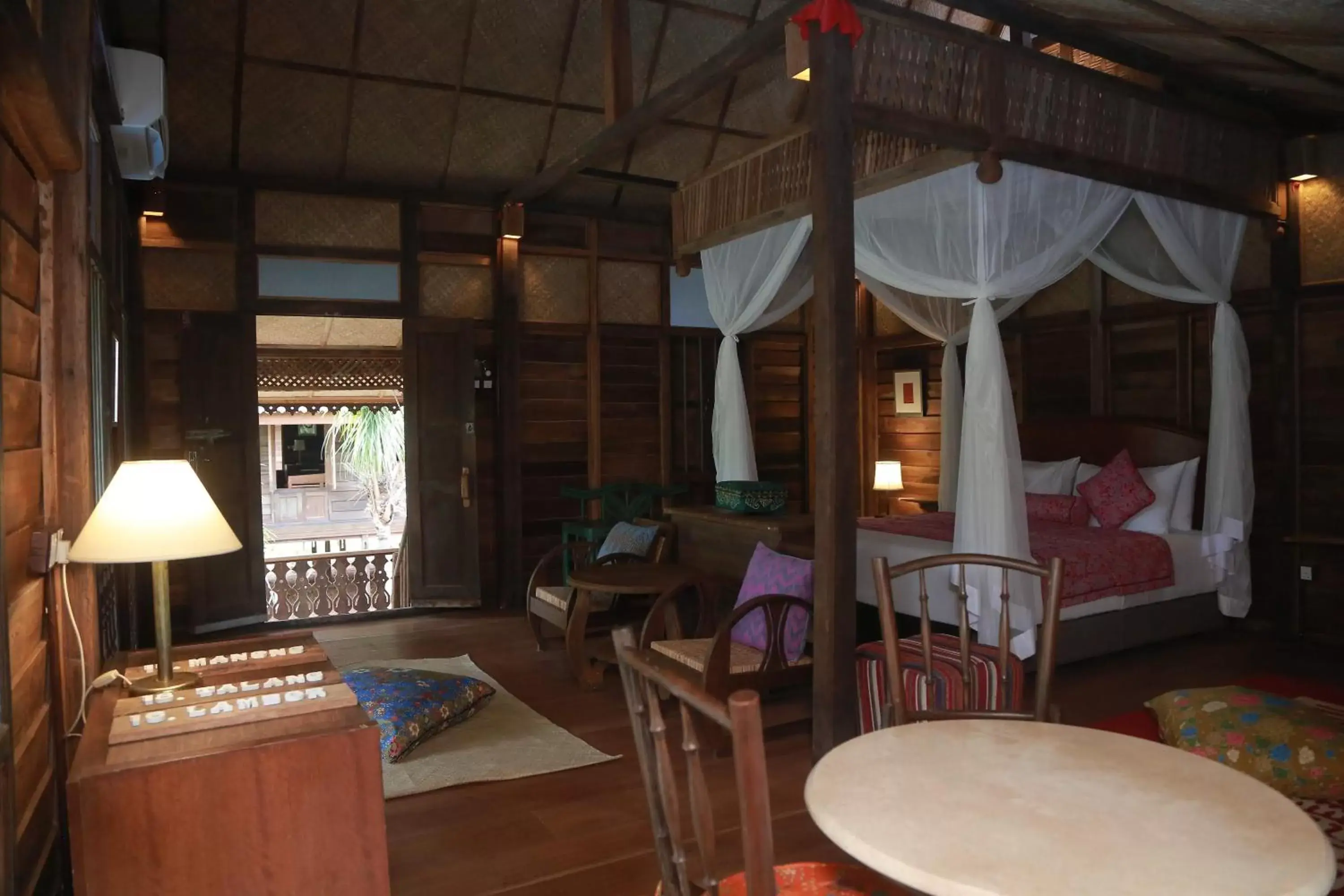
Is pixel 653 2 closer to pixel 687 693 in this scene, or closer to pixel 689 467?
pixel 689 467

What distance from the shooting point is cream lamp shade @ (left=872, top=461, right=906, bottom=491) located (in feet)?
23.1

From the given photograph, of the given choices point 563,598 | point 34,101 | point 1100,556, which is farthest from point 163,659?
point 1100,556

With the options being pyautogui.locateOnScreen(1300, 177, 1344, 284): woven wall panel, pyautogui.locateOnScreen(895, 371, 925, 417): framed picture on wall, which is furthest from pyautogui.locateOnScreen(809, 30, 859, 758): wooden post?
pyautogui.locateOnScreen(895, 371, 925, 417): framed picture on wall

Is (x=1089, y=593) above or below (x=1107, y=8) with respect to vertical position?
below

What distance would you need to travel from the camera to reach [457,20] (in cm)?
529

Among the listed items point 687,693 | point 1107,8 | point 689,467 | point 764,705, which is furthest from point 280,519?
point 687,693

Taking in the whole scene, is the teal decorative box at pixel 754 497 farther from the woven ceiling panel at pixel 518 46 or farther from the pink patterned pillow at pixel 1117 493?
the woven ceiling panel at pixel 518 46

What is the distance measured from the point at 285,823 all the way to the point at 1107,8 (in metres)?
4.05

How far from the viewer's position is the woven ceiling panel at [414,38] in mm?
5160

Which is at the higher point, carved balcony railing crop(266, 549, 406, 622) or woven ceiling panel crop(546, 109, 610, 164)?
woven ceiling panel crop(546, 109, 610, 164)

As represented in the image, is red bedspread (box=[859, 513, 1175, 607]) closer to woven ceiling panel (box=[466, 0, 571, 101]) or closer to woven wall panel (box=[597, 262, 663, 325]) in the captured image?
woven wall panel (box=[597, 262, 663, 325])

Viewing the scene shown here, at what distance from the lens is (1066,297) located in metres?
5.95

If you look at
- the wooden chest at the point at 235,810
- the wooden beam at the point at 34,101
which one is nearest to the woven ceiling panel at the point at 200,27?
the wooden beam at the point at 34,101

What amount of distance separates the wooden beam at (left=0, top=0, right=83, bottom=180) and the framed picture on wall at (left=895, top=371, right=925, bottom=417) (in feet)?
18.9
